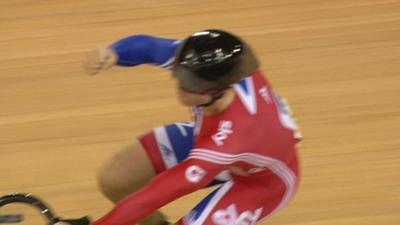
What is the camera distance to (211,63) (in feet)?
5.62

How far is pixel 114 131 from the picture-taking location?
3.15 metres

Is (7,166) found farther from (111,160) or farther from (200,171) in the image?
(200,171)

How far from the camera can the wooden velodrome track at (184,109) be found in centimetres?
279

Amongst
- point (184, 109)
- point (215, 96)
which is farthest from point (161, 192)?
point (184, 109)

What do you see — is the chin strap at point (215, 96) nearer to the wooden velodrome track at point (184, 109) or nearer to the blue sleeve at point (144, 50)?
the blue sleeve at point (144, 50)

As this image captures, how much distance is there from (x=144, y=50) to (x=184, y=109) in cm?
134

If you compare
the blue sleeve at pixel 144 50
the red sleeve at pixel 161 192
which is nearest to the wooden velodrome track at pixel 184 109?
the blue sleeve at pixel 144 50

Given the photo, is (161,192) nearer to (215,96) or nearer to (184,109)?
(215,96)

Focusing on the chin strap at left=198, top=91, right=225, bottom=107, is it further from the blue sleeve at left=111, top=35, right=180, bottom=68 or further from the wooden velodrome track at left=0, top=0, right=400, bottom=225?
the wooden velodrome track at left=0, top=0, right=400, bottom=225

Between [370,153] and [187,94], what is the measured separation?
134 centimetres

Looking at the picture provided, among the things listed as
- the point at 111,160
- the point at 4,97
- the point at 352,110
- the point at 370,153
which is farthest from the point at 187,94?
the point at 4,97

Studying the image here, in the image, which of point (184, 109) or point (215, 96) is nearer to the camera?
point (215, 96)

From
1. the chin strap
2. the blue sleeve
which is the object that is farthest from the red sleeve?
the blue sleeve

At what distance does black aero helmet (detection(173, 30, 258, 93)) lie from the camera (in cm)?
172
